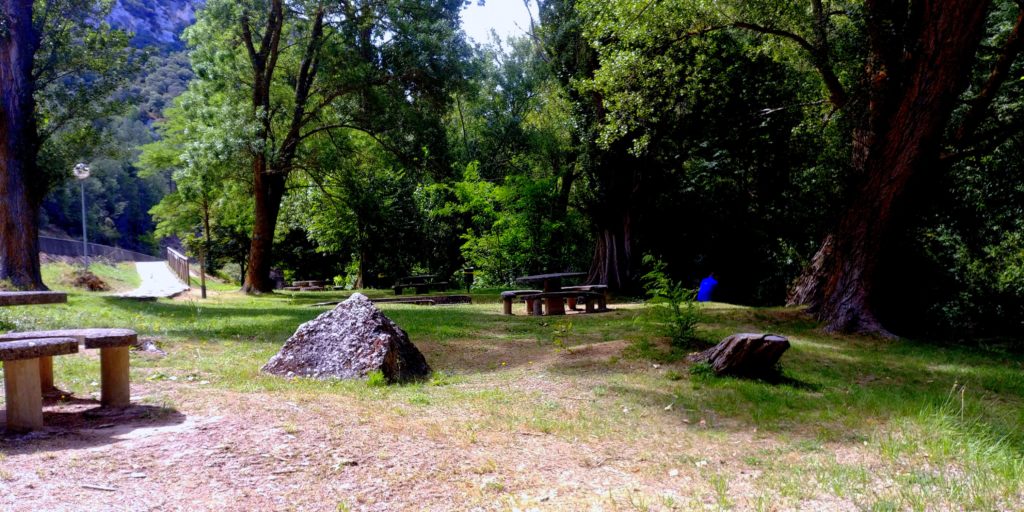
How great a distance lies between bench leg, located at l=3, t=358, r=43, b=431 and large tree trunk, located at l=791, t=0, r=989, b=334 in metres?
10.6

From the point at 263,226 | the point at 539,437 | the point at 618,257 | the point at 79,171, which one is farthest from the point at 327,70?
the point at 539,437

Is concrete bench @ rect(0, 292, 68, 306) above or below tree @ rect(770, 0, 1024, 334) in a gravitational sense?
below

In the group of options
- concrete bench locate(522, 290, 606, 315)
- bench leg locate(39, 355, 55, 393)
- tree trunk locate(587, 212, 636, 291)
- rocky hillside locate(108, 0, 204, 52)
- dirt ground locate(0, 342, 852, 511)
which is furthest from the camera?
rocky hillside locate(108, 0, 204, 52)

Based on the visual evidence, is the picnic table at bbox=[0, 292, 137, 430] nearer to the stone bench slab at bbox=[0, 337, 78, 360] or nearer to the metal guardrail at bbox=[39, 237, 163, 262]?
the stone bench slab at bbox=[0, 337, 78, 360]

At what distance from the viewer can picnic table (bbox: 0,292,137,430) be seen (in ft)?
13.7

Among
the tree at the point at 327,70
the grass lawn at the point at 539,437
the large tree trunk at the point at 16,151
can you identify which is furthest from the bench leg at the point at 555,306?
the large tree trunk at the point at 16,151

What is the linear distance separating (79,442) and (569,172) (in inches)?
846

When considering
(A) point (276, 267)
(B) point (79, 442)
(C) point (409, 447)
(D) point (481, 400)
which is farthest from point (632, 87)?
(A) point (276, 267)

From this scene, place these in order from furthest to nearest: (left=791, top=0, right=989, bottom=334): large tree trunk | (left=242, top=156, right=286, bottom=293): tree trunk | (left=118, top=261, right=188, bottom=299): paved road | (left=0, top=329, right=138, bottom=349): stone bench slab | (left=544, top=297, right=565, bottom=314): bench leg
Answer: (left=242, top=156, right=286, bottom=293): tree trunk
(left=118, top=261, right=188, bottom=299): paved road
(left=544, top=297, right=565, bottom=314): bench leg
(left=791, top=0, right=989, bottom=334): large tree trunk
(left=0, top=329, right=138, bottom=349): stone bench slab

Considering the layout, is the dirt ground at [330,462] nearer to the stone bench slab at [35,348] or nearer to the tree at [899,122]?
the stone bench slab at [35,348]

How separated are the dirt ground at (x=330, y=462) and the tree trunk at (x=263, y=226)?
15822 mm

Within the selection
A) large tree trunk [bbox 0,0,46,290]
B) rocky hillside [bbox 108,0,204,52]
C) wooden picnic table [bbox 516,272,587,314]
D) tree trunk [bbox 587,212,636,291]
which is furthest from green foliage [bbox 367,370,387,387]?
rocky hillside [bbox 108,0,204,52]

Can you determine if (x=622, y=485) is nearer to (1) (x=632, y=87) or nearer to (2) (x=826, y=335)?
(2) (x=826, y=335)

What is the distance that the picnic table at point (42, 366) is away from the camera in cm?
416
